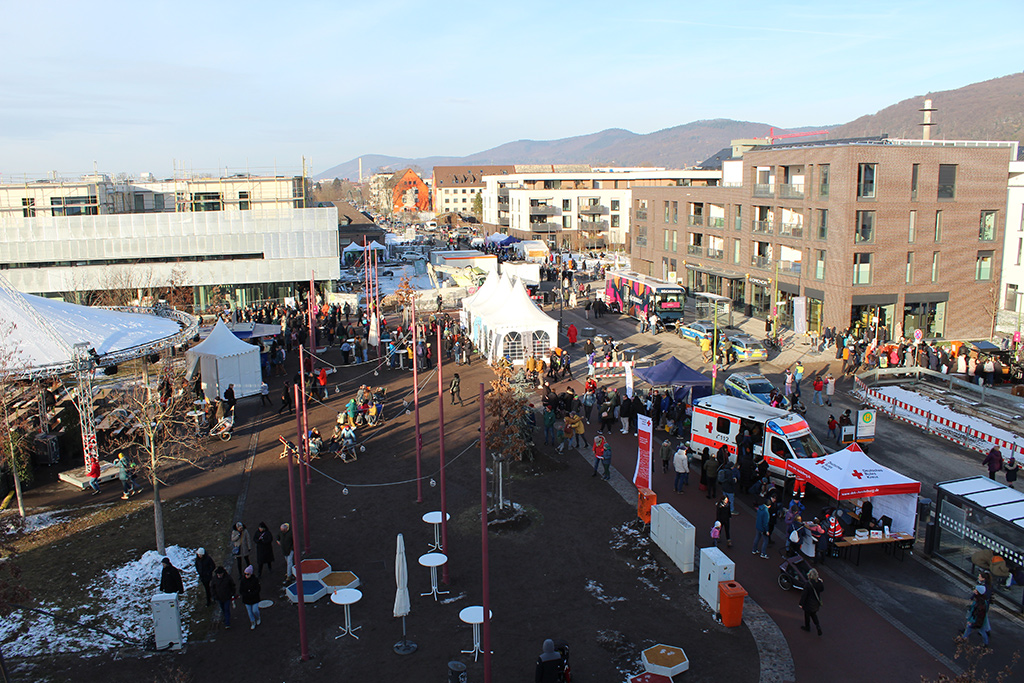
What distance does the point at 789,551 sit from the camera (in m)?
14.6

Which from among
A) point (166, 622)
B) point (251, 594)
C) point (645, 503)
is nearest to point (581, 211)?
point (645, 503)

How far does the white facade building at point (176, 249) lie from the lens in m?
48.6

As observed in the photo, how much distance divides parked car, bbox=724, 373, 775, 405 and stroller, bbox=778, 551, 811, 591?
11.1m

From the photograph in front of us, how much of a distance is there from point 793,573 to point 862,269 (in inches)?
1010

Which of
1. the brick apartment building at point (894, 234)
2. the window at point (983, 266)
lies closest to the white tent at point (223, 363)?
the brick apartment building at point (894, 234)

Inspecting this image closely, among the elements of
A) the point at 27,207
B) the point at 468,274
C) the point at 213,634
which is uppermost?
the point at 27,207

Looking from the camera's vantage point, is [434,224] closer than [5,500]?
No

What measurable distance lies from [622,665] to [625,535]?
15.7 ft

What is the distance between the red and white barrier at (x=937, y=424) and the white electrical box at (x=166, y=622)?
2046 cm

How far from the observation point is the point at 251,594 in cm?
1284

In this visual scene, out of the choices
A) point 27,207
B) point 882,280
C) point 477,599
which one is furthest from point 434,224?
point 477,599

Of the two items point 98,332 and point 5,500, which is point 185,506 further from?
point 98,332

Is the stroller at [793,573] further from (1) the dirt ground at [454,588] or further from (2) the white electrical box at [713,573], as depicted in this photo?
(1) the dirt ground at [454,588]

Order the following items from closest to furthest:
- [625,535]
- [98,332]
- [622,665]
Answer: [622,665] < [625,535] < [98,332]
